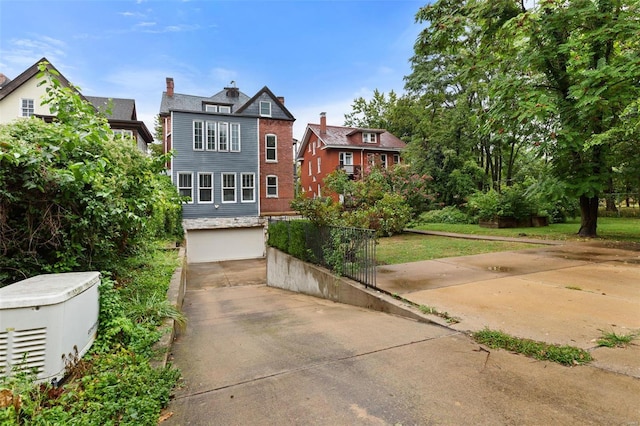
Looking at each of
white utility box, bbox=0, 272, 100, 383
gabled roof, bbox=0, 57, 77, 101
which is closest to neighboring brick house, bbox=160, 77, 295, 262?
gabled roof, bbox=0, 57, 77, 101

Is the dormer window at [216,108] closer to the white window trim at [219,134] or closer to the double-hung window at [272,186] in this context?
the white window trim at [219,134]

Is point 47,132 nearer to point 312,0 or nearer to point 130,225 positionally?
point 130,225

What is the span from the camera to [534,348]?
2963 millimetres

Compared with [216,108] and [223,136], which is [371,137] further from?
[223,136]

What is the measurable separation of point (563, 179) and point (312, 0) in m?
10.3

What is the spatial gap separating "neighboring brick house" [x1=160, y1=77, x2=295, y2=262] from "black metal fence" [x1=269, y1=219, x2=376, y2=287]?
1077cm

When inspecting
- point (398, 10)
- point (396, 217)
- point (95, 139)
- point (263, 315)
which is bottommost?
point (263, 315)

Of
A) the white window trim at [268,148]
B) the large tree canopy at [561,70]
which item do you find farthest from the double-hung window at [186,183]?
the large tree canopy at [561,70]

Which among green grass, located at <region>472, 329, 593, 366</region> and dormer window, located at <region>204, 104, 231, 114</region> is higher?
dormer window, located at <region>204, 104, 231, 114</region>

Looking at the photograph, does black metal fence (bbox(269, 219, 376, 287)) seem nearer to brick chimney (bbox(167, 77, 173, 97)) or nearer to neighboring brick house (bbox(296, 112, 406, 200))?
brick chimney (bbox(167, 77, 173, 97))

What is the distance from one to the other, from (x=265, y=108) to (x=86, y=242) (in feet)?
64.5

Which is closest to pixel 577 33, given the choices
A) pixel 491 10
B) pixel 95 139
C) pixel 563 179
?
pixel 491 10

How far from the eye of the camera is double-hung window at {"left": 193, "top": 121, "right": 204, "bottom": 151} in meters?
18.3

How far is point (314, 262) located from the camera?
770 cm
